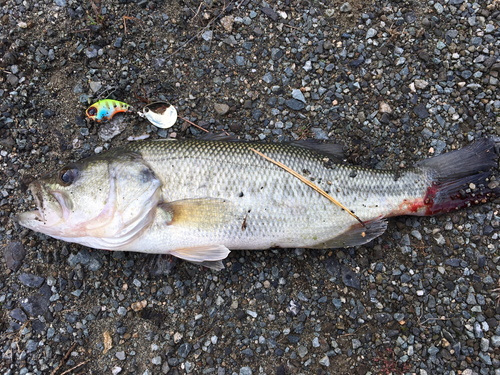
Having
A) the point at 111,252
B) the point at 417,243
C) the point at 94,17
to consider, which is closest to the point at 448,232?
the point at 417,243

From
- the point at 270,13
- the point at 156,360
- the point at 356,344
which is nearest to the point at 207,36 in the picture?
the point at 270,13

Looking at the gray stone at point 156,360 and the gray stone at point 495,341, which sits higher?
the gray stone at point 495,341

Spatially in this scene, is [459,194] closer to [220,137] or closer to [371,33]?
[371,33]

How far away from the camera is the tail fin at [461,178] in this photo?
3379 mm

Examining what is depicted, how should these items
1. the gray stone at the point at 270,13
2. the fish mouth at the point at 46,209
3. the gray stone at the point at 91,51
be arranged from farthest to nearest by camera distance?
the gray stone at the point at 270,13, the gray stone at the point at 91,51, the fish mouth at the point at 46,209

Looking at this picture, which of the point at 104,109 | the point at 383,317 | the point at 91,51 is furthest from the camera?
the point at 91,51

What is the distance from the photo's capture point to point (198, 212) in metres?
3.02

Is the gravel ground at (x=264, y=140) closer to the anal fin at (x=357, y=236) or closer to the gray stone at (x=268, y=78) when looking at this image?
the gray stone at (x=268, y=78)

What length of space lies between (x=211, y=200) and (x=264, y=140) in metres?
1.08

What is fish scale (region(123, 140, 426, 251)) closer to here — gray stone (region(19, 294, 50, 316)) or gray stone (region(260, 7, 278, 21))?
gray stone (region(19, 294, 50, 316))

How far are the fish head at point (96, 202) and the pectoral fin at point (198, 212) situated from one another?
183 millimetres

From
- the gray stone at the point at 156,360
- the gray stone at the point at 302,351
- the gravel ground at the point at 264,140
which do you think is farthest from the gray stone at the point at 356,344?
the gray stone at the point at 156,360

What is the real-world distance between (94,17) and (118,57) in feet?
1.80

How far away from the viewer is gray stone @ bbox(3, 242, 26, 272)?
3461 mm
